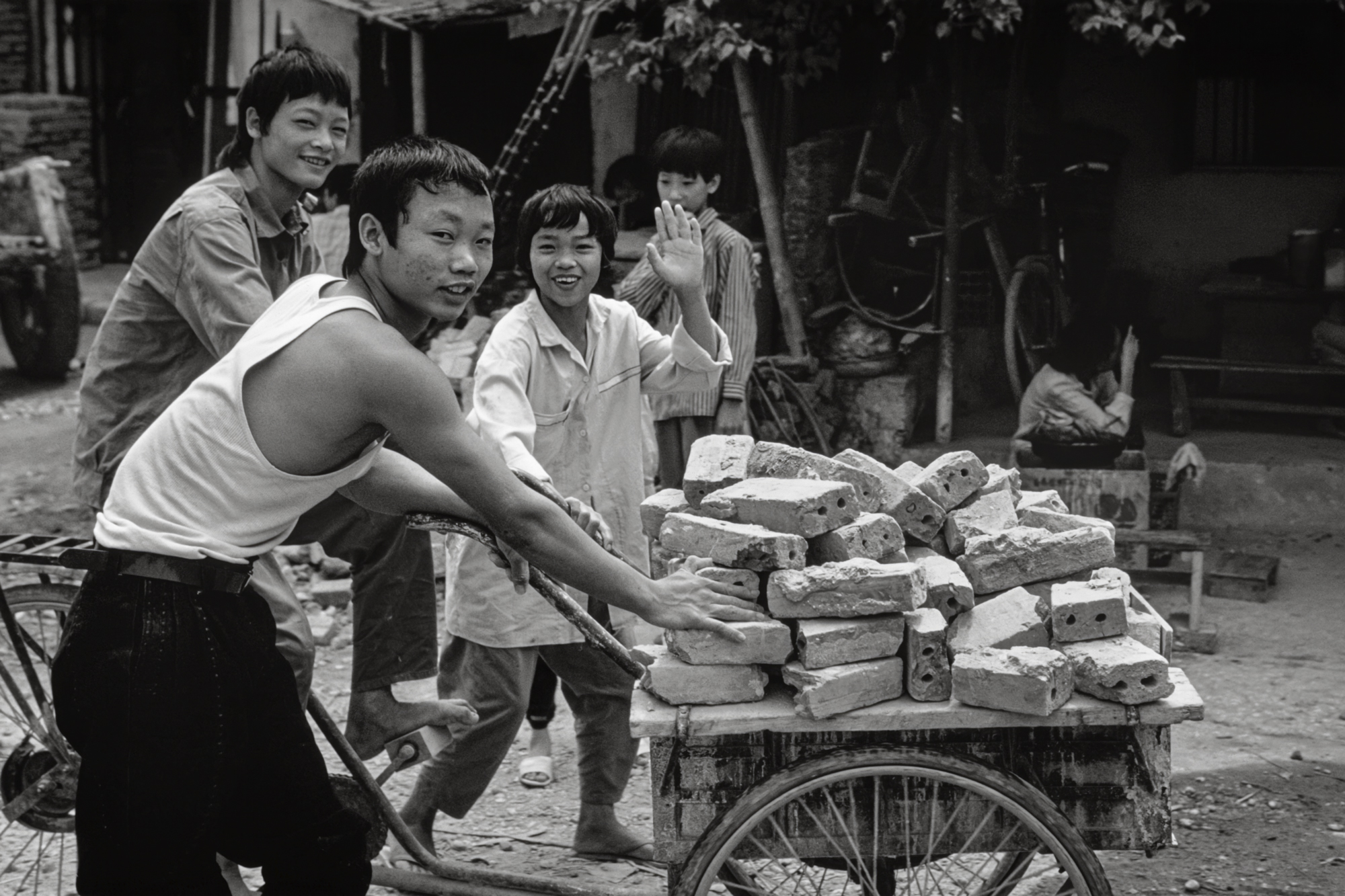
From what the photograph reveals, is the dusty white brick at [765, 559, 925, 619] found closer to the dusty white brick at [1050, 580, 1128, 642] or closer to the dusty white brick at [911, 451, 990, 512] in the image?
the dusty white brick at [1050, 580, 1128, 642]

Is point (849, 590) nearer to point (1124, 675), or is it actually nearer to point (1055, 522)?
point (1124, 675)

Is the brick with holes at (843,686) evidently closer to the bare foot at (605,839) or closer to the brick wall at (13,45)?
the bare foot at (605,839)

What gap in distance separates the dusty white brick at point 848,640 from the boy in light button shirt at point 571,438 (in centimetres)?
113

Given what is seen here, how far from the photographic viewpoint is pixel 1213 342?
9594 millimetres

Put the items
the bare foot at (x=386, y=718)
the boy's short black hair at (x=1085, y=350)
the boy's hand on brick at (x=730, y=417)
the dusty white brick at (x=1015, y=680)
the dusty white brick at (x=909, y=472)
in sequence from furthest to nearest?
the boy's short black hair at (x=1085, y=350)
the boy's hand on brick at (x=730, y=417)
the bare foot at (x=386, y=718)
the dusty white brick at (x=909, y=472)
the dusty white brick at (x=1015, y=680)

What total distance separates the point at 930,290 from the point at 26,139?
773 cm

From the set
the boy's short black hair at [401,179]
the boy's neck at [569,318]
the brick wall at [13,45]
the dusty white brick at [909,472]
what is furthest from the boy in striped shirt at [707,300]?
the brick wall at [13,45]

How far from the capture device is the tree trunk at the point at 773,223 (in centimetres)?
823

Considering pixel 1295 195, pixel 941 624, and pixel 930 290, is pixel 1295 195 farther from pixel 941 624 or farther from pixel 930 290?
pixel 941 624

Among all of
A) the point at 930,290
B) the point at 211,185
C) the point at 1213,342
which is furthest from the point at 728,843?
the point at 1213,342

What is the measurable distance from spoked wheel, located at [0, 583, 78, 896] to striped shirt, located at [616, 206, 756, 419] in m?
2.90

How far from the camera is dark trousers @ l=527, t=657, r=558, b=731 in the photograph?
5.06 m

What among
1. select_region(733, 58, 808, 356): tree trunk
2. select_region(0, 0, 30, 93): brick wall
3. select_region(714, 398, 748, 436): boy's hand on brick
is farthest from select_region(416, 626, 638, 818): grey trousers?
select_region(0, 0, 30, 93): brick wall

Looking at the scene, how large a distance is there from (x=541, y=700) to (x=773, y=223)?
404 centimetres
